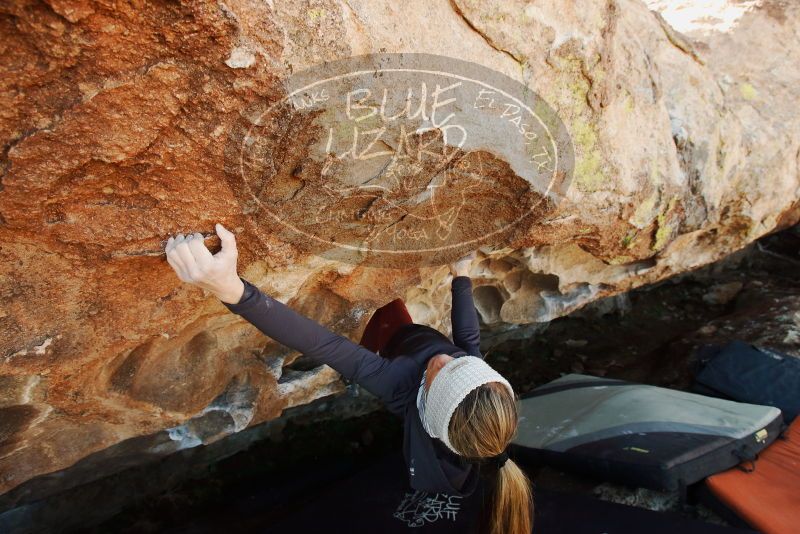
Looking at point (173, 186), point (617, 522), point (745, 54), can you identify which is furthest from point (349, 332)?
point (745, 54)

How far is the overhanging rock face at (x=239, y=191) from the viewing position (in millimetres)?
1262

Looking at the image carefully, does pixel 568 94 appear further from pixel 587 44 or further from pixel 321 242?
pixel 321 242

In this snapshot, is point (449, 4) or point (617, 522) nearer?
point (449, 4)

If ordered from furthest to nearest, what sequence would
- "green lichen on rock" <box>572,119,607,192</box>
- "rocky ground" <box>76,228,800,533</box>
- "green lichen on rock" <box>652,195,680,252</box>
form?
"rocky ground" <box>76,228,800,533</box>
"green lichen on rock" <box>652,195,680,252</box>
"green lichen on rock" <box>572,119,607,192</box>

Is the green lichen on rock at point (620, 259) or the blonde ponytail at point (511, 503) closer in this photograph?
the blonde ponytail at point (511, 503)

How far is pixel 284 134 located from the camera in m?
1.50

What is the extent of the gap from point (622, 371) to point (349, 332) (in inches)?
117

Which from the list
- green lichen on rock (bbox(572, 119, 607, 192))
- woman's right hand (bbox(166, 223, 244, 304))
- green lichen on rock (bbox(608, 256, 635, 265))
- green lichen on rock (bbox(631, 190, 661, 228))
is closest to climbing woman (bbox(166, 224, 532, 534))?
woman's right hand (bbox(166, 223, 244, 304))

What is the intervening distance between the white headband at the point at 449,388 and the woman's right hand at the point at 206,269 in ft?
2.30

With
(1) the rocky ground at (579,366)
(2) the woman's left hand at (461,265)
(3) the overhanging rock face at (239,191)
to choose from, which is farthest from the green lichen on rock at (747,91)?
(1) the rocky ground at (579,366)

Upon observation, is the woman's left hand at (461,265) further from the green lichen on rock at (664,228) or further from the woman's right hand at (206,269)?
the woman's right hand at (206,269)

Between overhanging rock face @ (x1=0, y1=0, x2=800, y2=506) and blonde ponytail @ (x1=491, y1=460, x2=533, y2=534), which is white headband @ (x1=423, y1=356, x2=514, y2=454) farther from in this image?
overhanging rock face @ (x1=0, y1=0, x2=800, y2=506)

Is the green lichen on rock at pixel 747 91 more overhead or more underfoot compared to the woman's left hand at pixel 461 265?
more overhead

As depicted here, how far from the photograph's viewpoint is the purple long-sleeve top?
5.21 feet
